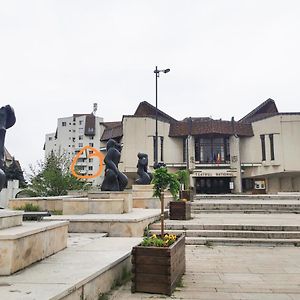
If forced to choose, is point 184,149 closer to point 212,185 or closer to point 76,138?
point 212,185

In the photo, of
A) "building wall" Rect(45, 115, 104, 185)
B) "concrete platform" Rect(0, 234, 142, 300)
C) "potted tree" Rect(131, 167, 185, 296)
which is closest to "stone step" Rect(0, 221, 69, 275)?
"concrete platform" Rect(0, 234, 142, 300)

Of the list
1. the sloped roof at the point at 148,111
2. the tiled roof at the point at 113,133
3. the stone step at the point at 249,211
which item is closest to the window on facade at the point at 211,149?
the sloped roof at the point at 148,111

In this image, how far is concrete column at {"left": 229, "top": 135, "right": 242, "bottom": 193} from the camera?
38938mm

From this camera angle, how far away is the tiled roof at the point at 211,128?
39.9 metres

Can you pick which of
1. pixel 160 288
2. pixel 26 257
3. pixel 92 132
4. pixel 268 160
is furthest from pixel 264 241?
pixel 92 132

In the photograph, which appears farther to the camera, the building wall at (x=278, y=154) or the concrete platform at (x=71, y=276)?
the building wall at (x=278, y=154)

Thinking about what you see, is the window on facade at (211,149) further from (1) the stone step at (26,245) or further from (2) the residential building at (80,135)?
(2) the residential building at (80,135)

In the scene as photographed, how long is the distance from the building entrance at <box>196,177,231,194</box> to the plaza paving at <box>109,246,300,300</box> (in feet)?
109

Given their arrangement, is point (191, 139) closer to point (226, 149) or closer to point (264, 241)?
point (226, 149)

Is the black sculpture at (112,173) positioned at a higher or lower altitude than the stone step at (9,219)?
higher

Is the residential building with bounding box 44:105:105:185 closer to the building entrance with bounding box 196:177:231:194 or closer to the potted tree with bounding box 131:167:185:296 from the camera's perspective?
the building entrance with bounding box 196:177:231:194

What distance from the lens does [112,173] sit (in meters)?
11.8

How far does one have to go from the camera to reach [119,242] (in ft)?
20.9

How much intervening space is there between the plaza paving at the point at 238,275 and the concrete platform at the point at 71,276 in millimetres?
335
